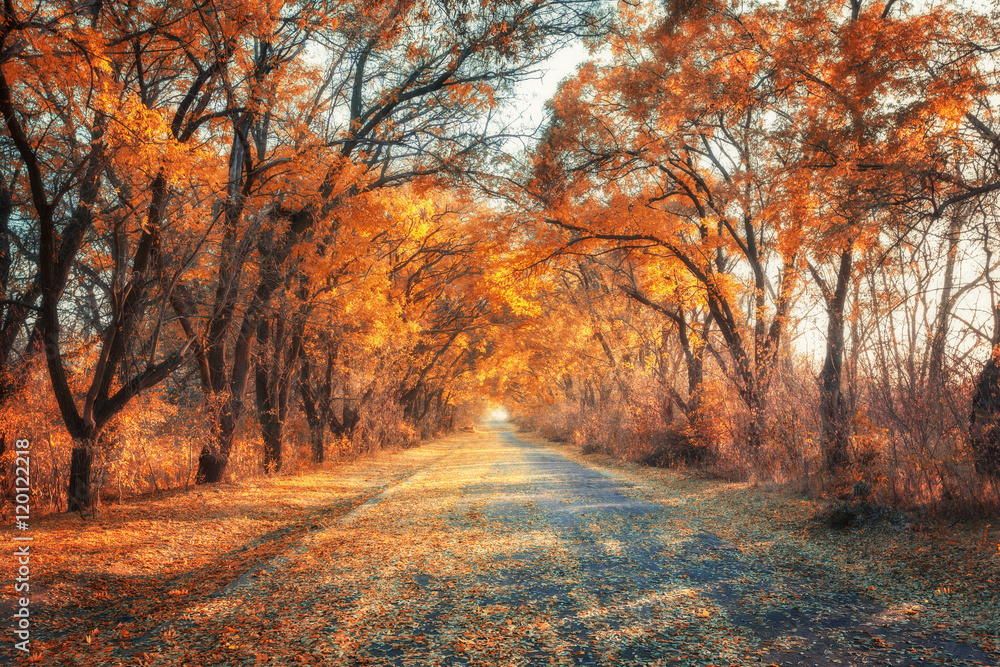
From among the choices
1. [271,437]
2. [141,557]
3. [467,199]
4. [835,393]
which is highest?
[467,199]

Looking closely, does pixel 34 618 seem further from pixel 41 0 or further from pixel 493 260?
pixel 493 260

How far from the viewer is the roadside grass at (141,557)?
3.35 metres

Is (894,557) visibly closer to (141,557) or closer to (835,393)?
(835,393)

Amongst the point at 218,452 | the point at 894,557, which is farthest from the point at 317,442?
the point at 894,557

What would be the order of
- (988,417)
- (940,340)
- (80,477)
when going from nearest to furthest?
(988,417)
(940,340)
(80,477)

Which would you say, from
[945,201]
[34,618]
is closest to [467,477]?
[34,618]

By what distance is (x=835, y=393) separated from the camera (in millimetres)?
7504

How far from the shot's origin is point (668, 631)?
3172 millimetres

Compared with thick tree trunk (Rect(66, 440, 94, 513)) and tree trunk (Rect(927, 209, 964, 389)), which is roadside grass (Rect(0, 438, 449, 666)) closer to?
thick tree trunk (Rect(66, 440, 94, 513))

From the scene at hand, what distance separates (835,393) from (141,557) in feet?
28.0

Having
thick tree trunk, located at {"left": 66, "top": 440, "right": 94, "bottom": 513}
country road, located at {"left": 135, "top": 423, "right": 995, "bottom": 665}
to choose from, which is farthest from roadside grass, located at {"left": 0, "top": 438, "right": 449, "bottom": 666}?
country road, located at {"left": 135, "top": 423, "right": 995, "bottom": 665}

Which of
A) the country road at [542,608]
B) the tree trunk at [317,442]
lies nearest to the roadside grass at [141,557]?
the country road at [542,608]

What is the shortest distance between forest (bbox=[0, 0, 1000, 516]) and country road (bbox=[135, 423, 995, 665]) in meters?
2.95

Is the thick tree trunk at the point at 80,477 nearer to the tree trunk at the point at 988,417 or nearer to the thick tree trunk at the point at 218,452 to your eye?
the thick tree trunk at the point at 218,452
